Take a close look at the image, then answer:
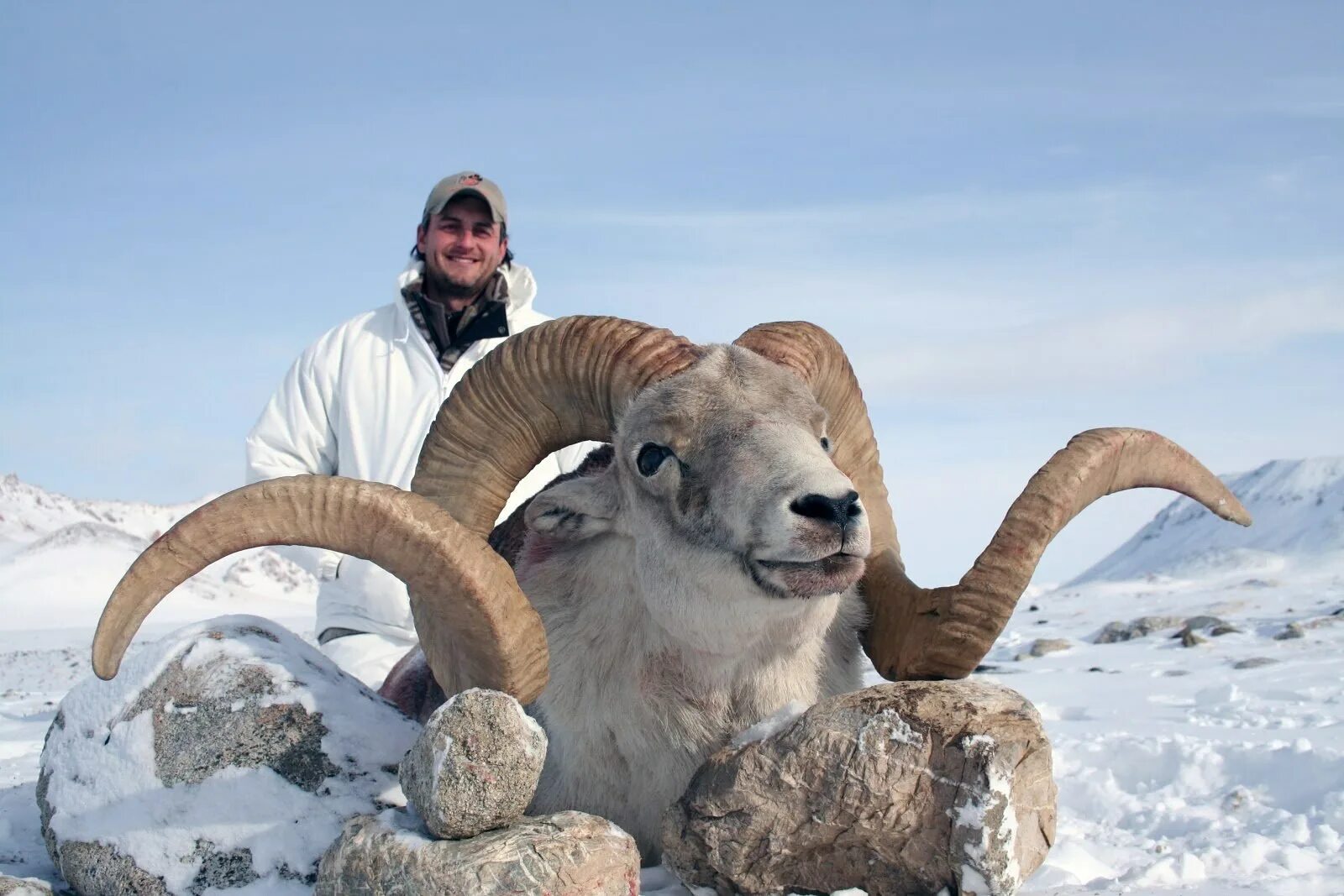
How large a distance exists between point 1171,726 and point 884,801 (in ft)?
19.8

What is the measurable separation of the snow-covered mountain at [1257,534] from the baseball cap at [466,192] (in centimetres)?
2557

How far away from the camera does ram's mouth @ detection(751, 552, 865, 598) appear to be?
4.38 metres

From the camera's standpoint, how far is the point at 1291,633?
50.0 feet

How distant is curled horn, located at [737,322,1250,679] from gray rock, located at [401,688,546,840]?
184 centimetres

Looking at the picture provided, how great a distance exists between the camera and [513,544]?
6.18 meters

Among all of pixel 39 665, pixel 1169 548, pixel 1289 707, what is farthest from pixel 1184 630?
pixel 1169 548

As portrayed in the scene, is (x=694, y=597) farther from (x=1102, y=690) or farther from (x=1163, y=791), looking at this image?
(x=1102, y=690)

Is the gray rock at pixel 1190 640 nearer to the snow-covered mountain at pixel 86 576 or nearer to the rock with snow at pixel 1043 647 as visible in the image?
the rock with snow at pixel 1043 647

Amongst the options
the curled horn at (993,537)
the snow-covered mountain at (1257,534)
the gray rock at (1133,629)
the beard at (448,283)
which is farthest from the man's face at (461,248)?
the snow-covered mountain at (1257,534)

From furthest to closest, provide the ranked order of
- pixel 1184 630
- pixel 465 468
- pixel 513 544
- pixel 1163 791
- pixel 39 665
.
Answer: pixel 39 665 < pixel 1184 630 < pixel 1163 791 < pixel 513 544 < pixel 465 468

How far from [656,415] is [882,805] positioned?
180 centimetres

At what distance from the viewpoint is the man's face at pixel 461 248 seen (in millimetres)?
9109

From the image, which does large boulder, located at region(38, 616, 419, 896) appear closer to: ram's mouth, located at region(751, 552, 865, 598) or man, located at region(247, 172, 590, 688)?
ram's mouth, located at region(751, 552, 865, 598)

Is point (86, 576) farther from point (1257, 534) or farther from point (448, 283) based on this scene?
point (1257, 534)
